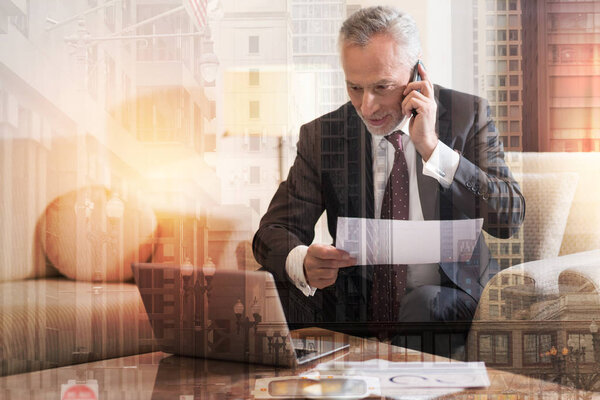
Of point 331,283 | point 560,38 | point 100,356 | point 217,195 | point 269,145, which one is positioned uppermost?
point 560,38

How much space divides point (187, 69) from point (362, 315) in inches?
38.9

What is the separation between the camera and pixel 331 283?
221 centimetres

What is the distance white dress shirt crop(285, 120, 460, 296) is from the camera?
2.16m

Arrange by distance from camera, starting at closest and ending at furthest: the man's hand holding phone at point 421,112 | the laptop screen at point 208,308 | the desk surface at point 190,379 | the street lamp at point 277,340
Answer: the desk surface at point 190,379
the street lamp at point 277,340
the laptop screen at point 208,308
the man's hand holding phone at point 421,112

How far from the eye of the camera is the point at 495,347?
2.23m

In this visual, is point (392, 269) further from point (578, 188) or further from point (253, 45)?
point (253, 45)

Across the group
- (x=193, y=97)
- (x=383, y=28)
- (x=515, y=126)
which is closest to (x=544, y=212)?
(x=515, y=126)

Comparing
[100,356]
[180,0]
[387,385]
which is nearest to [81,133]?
[180,0]

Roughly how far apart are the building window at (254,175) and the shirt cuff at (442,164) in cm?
53

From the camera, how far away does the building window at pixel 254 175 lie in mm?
2201

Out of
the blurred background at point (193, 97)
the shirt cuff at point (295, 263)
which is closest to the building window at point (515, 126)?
the blurred background at point (193, 97)

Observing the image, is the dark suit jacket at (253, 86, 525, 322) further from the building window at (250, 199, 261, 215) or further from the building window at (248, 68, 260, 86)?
the building window at (248, 68, 260, 86)

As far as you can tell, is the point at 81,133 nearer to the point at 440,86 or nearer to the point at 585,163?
the point at 440,86

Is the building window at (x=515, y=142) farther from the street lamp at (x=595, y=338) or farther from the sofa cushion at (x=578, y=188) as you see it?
the street lamp at (x=595, y=338)
